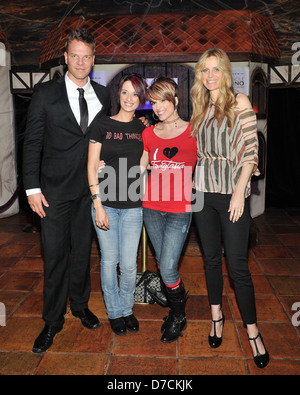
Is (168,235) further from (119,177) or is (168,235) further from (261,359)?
(261,359)

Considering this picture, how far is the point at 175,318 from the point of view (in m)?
2.61

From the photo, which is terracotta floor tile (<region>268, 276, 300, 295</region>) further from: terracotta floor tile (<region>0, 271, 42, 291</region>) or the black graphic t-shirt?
terracotta floor tile (<region>0, 271, 42, 291</region>)

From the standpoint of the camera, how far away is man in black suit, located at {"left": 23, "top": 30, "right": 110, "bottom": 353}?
2369 mm

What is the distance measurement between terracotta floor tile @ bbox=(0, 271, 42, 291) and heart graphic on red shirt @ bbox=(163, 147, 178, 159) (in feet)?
6.57

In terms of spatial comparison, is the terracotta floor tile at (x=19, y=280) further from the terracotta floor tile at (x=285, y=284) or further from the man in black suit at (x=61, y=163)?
the terracotta floor tile at (x=285, y=284)

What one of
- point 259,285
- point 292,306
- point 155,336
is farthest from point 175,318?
point 259,285

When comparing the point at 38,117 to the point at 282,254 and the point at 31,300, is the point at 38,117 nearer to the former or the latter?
the point at 31,300

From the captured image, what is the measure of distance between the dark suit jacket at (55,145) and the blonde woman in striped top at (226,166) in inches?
29.1

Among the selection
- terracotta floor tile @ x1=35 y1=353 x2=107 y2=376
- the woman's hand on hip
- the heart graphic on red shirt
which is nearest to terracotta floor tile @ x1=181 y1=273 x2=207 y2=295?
terracotta floor tile @ x1=35 y1=353 x2=107 y2=376

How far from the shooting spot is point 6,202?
255 inches

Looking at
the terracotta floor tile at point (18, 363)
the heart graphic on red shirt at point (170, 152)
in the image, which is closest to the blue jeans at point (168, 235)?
the heart graphic on red shirt at point (170, 152)

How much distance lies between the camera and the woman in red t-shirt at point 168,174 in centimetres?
230
